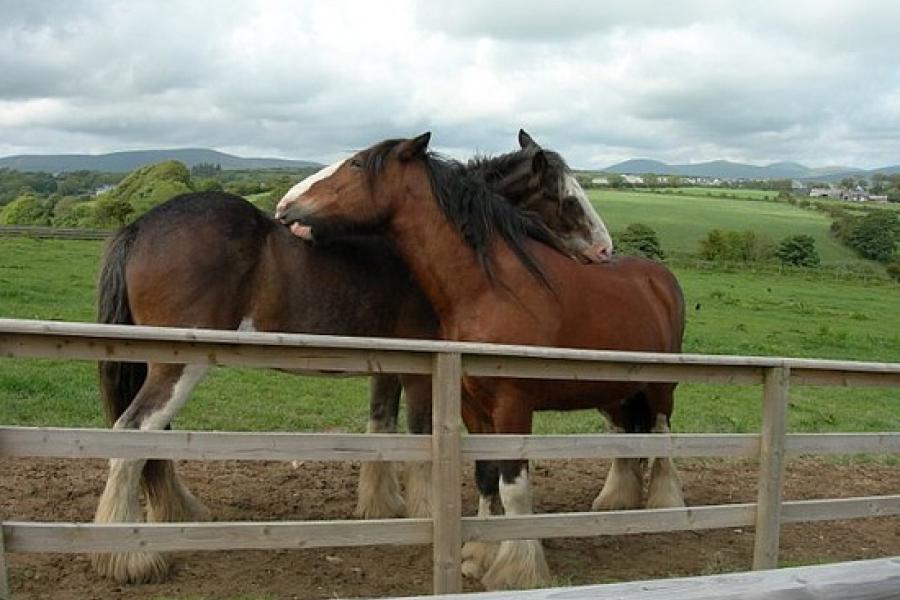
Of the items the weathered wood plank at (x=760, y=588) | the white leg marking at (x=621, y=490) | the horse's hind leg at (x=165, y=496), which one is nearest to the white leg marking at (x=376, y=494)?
the horse's hind leg at (x=165, y=496)

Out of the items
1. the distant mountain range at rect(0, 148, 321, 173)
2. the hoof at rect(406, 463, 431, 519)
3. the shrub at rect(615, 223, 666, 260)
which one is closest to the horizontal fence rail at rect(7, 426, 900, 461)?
the hoof at rect(406, 463, 431, 519)

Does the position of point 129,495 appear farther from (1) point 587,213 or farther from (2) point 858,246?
(2) point 858,246

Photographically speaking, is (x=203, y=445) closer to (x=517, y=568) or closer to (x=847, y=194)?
(x=517, y=568)

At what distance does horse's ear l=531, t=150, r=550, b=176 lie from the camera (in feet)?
18.1

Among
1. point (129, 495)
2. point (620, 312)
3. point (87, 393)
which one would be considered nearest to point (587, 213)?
point (620, 312)

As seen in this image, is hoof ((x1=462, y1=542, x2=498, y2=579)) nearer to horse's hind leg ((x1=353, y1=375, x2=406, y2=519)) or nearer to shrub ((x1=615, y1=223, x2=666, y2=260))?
horse's hind leg ((x1=353, y1=375, x2=406, y2=519))

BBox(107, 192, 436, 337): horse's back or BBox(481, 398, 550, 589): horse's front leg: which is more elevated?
BBox(107, 192, 436, 337): horse's back

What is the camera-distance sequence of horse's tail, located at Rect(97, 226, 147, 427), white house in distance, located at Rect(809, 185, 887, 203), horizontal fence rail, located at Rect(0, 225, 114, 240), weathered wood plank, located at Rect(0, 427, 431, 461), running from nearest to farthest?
weathered wood plank, located at Rect(0, 427, 431, 461) < horse's tail, located at Rect(97, 226, 147, 427) < horizontal fence rail, located at Rect(0, 225, 114, 240) < white house in distance, located at Rect(809, 185, 887, 203)

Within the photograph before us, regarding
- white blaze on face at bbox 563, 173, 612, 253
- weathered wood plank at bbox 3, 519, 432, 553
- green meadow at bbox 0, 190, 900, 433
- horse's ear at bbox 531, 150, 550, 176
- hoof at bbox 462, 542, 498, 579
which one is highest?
horse's ear at bbox 531, 150, 550, 176

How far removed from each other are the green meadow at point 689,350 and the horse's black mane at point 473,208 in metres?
4.16

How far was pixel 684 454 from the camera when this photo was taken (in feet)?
14.9

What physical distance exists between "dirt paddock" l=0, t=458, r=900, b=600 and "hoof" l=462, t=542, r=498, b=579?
9 centimetres

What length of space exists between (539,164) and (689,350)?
1117cm

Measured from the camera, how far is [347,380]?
12031 mm
